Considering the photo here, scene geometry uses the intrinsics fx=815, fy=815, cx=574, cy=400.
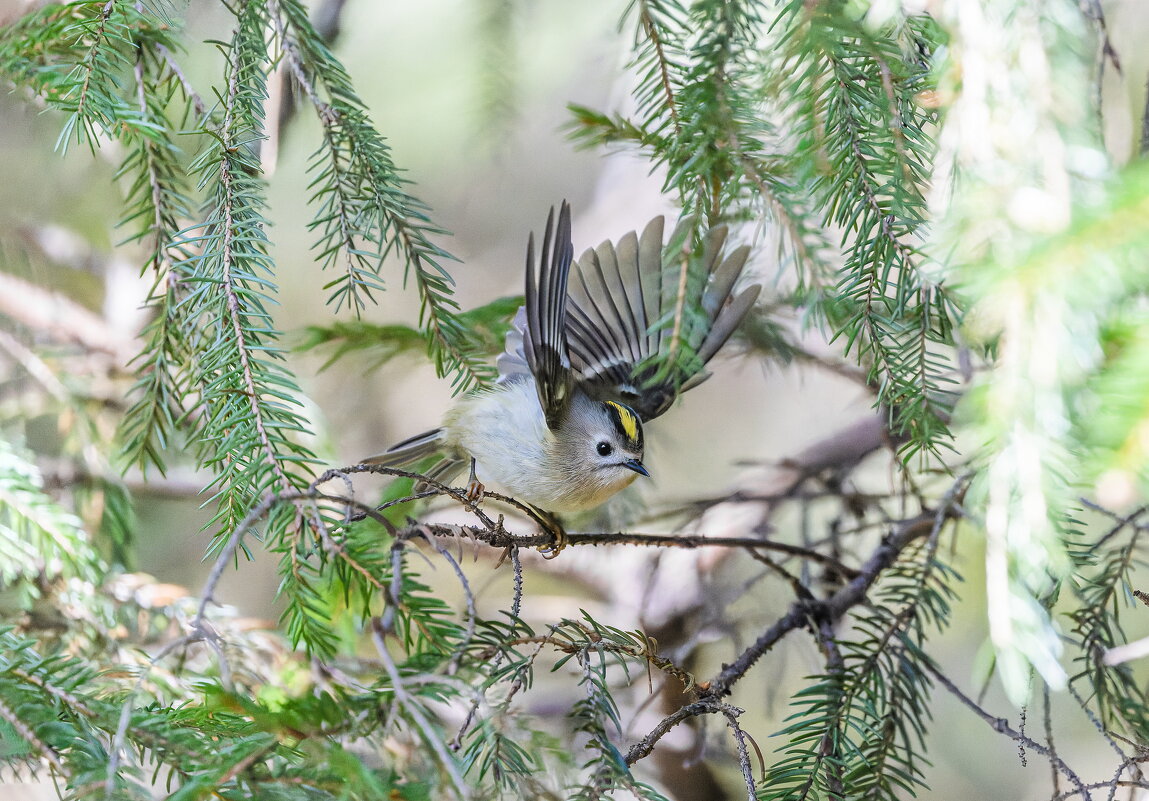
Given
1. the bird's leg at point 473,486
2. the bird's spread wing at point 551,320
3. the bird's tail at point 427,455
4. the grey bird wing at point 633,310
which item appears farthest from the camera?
the bird's tail at point 427,455

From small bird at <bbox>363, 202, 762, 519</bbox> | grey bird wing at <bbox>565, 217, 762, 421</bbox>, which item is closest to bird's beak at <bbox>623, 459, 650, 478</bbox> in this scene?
small bird at <bbox>363, 202, 762, 519</bbox>

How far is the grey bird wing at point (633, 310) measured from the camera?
3.17ft

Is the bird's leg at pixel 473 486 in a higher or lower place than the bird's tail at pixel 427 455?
lower

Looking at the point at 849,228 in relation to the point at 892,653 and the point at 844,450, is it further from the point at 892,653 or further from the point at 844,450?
the point at 844,450

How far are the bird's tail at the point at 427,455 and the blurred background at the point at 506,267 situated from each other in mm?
95

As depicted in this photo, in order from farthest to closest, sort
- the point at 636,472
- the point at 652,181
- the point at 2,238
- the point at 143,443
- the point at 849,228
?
the point at 652,181 < the point at 2,238 < the point at 636,472 < the point at 143,443 < the point at 849,228

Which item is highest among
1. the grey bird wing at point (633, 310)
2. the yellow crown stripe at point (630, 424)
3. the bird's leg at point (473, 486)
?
the grey bird wing at point (633, 310)

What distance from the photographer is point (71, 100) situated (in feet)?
1.96

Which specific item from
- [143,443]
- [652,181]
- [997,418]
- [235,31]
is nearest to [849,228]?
[997,418]

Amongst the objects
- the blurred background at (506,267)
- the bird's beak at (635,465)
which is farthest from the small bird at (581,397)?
the blurred background at (506,267)

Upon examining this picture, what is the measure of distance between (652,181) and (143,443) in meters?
1.07

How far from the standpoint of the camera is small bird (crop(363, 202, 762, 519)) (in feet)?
3.30

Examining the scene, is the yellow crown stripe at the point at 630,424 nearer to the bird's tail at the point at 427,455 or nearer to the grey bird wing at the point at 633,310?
the grey bird wing at the point at 633,310

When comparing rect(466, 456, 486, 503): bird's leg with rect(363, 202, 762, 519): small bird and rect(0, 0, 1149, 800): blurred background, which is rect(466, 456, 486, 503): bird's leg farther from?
rect(0, 0, 1149, 800): blurred background
